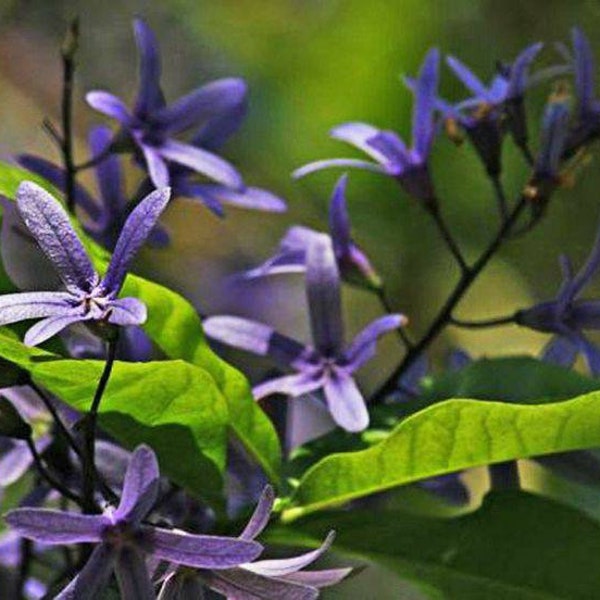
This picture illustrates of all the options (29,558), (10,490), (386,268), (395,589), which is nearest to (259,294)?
(386,268)

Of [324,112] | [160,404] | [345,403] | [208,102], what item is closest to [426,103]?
[208,102]

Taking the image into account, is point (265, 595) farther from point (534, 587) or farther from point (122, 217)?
point (122, 217)

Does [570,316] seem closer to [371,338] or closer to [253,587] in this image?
[371,338]

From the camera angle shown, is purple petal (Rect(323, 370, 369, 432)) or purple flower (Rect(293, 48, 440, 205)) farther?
purple flower (Rect(293, 48, 440, 205))

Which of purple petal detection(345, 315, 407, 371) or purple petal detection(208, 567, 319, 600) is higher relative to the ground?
purple petal detection(345, 315, 407, 371)

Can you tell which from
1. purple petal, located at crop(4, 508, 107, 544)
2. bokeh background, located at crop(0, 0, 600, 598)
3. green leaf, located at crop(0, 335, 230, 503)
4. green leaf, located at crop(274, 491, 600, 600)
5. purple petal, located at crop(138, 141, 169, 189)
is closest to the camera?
purple petal, located at crop(4, 508, 107, 544)

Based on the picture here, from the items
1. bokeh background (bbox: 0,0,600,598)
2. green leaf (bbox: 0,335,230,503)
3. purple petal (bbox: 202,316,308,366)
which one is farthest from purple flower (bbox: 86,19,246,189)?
bokeh background (bbox: 0,0,600,598)

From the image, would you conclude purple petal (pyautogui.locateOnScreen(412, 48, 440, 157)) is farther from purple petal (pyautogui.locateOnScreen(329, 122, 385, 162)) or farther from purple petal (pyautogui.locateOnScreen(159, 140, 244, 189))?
purple petal (pyautogui.locateOnScreen(159, 140, 244, 189))
